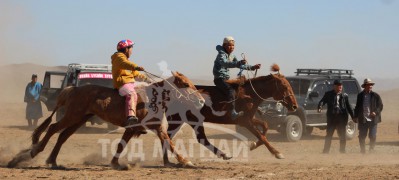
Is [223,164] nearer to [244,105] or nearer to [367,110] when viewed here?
[244,105]

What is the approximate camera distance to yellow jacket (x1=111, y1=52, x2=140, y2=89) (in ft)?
38.9

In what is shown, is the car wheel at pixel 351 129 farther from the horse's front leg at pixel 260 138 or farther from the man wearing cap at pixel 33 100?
the man wearing cap at pixel 33 100

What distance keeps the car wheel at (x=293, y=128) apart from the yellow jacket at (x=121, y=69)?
8394 millimetres

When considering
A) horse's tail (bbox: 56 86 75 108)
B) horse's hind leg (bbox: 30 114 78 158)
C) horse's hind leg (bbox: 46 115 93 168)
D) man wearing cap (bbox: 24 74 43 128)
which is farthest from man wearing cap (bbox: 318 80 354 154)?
man wearing cap (bbox: 24 74 43 128)

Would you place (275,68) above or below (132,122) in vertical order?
above

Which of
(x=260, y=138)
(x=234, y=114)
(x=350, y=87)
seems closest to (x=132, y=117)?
(x=234, y=114)

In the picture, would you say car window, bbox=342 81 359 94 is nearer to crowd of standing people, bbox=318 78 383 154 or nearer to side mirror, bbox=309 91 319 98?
side mirror, bbox=309 91 319 98

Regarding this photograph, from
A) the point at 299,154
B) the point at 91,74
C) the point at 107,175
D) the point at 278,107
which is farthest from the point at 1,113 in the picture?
the point at 107,175

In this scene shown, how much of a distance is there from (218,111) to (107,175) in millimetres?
2831

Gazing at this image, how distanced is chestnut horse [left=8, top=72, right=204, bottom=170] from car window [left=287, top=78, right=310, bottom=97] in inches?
334

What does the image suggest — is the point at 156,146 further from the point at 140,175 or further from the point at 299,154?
the point at 140,175

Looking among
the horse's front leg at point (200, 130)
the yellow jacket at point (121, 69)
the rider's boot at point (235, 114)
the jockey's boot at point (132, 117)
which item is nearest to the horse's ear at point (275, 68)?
the rider's boot at point (235, 114)

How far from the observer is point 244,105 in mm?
13016

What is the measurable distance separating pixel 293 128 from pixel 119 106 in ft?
29.7
